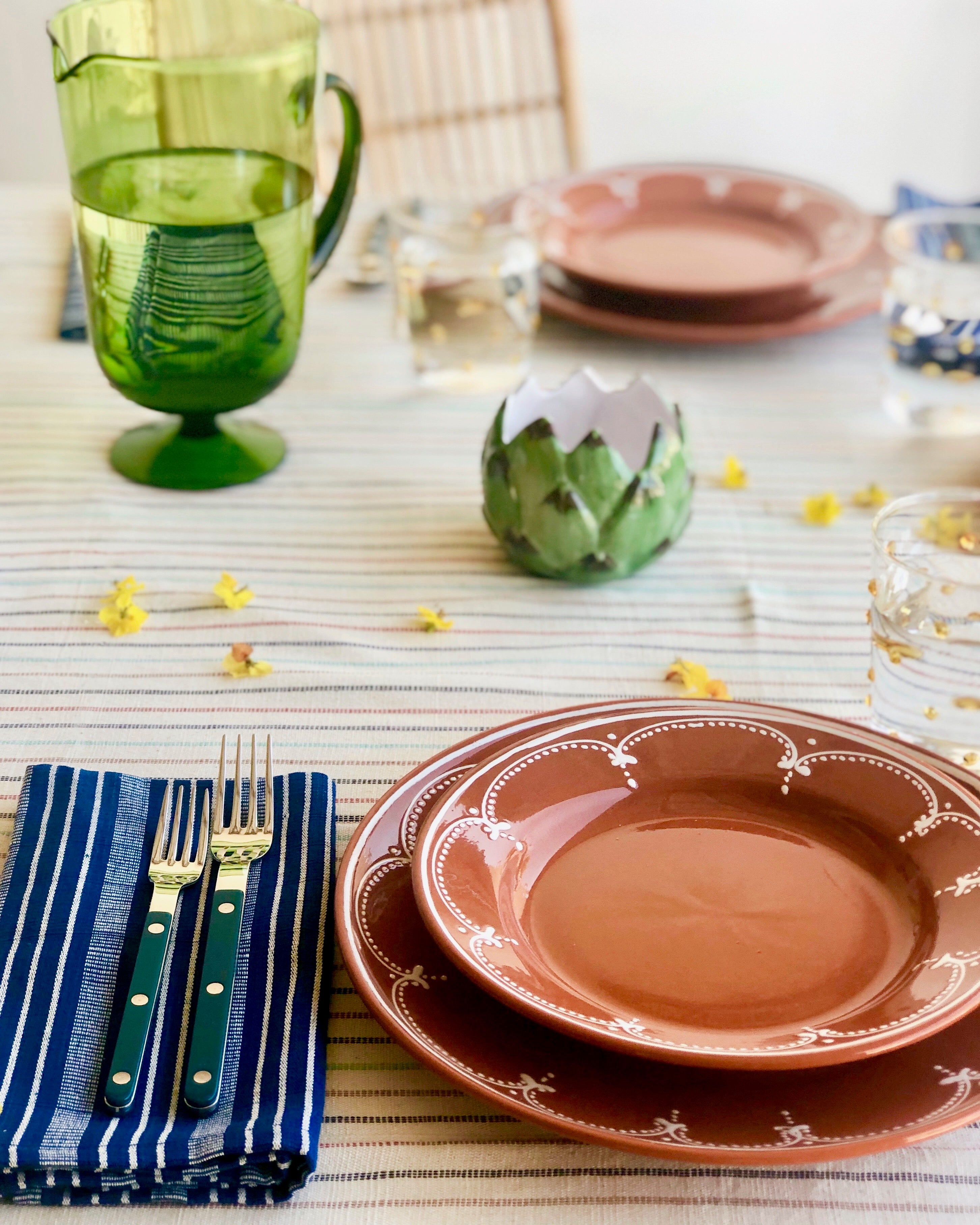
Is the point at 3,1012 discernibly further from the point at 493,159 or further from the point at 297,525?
the point at 493,159

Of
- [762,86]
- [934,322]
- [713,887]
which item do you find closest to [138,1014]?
[713,887]

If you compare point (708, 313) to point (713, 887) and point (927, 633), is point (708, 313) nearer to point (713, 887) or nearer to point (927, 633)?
point (927, 633)

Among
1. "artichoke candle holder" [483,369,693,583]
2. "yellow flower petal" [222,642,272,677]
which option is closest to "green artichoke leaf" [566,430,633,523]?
"artichoke candle holder" [483,369,693,583]

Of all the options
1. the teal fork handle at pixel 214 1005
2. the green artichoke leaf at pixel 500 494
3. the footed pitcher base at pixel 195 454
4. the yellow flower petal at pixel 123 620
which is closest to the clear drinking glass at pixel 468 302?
the footed pitcher base at pixel 195 454

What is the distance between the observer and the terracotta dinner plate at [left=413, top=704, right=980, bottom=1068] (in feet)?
1.59

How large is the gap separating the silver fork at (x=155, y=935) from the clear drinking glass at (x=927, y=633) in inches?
14.2

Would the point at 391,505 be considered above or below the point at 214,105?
below

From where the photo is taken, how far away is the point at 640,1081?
0.47 meters

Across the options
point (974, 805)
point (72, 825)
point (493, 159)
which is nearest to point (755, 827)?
point (974, 805)

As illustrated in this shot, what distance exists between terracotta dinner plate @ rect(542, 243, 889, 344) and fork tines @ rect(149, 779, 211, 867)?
64 cm

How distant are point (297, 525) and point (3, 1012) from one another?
459 mm

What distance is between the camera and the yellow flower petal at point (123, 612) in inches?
30.8

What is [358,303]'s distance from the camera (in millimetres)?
1210

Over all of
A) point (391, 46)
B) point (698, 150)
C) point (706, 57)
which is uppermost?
point (391, 46)
